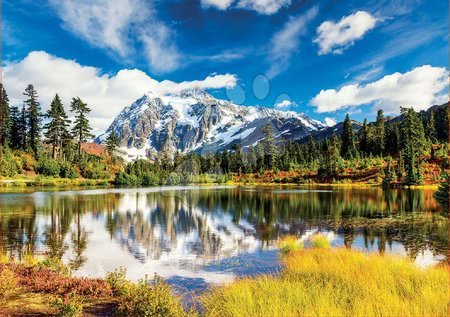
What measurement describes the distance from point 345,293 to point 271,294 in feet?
7.27

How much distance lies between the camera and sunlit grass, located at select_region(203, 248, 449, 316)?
8.16 meters

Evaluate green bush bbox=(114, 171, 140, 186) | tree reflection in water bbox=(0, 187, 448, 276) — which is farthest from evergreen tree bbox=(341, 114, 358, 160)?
tree reflection in water bbox=(0, 187, 448, 276)

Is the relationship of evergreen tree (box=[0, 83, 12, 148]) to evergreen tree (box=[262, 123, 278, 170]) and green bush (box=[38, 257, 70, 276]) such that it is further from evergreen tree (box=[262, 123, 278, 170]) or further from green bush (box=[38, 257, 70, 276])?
green bush (box=[38, 257, 70, 276])

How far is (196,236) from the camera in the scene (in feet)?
81.9

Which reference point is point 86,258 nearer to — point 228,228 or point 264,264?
point 264,264

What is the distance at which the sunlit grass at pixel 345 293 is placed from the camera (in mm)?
8164

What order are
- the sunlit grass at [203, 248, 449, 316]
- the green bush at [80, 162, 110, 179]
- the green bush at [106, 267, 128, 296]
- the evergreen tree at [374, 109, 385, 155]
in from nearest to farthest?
the sunlit grass at [203, 248, 449, 316], the green bush at [106, 267, 128, 296], the green bush at [80, 162, 110, 179], the evergreen tree at [374, 109, 385, 155]

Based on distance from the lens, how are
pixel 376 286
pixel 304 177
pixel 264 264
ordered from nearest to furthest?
pixel 376 286
pixel 264 264
pixel 304 177

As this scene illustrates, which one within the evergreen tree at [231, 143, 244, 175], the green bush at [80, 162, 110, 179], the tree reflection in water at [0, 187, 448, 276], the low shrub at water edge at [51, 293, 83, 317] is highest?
the evergreen tree at [231, 143, 244, 175]

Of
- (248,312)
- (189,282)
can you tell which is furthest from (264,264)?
(248,312)

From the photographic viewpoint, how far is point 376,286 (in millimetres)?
10117

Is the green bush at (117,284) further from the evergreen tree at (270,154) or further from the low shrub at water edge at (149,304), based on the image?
the evergreen tree at (270,154)

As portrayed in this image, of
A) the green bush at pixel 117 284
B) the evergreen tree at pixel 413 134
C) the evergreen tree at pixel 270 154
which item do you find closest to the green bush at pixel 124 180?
the evergreen tree at pixel 270 154

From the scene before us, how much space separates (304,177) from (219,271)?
4152 inches
